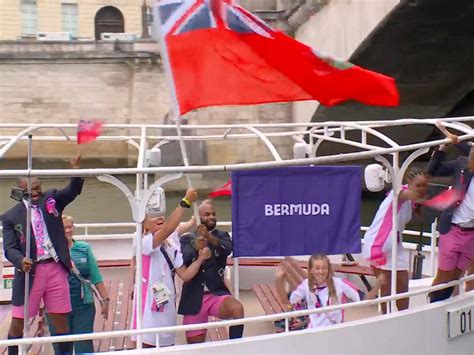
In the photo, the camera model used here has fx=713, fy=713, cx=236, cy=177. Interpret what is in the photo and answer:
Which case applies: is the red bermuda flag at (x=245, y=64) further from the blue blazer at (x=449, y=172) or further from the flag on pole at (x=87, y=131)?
the flag on pole at (x=87, y=131)

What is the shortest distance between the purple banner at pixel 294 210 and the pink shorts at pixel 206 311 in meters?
0.57

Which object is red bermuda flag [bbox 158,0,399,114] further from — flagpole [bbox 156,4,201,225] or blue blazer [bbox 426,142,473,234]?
blue blazer [bbox 426,142,473,234]

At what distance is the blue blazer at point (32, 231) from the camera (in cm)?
531

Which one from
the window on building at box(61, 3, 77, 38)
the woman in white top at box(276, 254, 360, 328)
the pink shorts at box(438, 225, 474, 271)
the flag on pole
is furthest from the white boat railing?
the window on building at box(61, 3, 77, 38)

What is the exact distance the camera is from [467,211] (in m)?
5.90

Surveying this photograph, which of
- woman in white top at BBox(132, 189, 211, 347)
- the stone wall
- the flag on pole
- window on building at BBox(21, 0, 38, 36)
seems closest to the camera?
woman in white top at BBox(132, 189, 211, 347)

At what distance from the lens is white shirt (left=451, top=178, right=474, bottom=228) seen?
232 inches

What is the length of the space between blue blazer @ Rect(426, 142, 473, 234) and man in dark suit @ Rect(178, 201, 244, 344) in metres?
1.83

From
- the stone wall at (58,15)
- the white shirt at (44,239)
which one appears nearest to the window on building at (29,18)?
the stone wall at (58,15)

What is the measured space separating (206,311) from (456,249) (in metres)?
2.16

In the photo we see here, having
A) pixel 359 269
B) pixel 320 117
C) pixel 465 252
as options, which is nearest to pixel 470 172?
pixel 465 252

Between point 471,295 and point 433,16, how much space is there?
12.7m

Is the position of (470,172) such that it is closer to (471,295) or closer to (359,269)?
(471,295)

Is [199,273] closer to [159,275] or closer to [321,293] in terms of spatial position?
[159,275]
